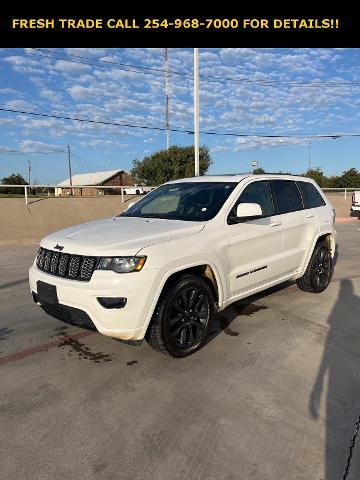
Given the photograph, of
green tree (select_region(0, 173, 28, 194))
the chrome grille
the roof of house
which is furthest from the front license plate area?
the roof of house

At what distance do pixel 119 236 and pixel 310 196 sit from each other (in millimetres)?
3426

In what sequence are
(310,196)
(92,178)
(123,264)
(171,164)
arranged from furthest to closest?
(92,178)
(171,164)
(310,196)
(123,264)

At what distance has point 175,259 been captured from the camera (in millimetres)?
3408

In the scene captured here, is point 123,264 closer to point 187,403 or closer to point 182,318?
point 182,318

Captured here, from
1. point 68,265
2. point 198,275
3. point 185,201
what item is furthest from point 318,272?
point 68,265

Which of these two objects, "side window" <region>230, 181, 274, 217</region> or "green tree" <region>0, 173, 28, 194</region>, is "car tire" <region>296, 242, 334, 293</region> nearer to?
"side window" <region>230, 181, 274, 217</region>

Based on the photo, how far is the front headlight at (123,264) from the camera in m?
3.20

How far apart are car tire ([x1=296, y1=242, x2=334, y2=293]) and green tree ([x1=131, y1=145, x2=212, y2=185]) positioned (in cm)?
4377

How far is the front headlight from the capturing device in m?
3.20

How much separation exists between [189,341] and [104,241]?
1.26 m

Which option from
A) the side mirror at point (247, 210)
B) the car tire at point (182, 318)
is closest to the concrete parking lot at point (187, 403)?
the car tire at point (182, 318)

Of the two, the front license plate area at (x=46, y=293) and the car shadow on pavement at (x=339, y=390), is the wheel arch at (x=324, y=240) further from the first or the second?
the front license plate area at (x=46, y=293)

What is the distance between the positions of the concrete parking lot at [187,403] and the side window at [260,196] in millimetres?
1355
